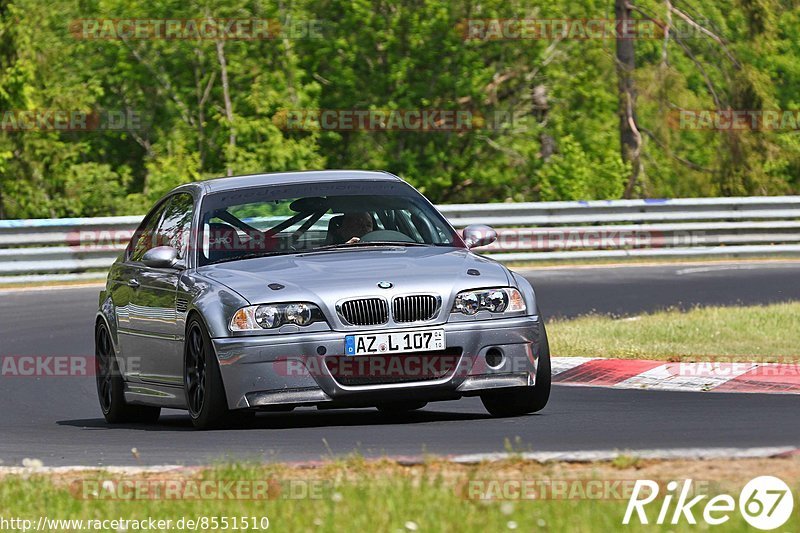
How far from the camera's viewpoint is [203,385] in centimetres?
905

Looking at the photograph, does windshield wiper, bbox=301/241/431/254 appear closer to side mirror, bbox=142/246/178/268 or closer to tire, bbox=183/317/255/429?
side mirror, bbox=142/246/178/268

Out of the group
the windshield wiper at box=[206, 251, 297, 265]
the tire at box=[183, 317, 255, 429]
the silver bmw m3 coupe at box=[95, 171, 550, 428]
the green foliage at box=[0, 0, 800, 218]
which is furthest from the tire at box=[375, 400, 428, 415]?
the green foliage at box=[0, 0, 800, 218]

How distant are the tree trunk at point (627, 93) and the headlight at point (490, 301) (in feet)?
78.0

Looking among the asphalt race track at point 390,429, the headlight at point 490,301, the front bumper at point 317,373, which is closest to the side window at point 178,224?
the asphalt race track at point 390,429

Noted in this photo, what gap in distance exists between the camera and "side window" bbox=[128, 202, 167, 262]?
11023 mm

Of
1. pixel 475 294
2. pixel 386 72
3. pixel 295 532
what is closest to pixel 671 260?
pixel 386 72

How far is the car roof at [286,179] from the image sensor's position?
10.3 m

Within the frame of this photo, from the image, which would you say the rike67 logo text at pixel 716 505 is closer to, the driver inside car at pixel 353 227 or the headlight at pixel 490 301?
the headlight at pixel 490 301

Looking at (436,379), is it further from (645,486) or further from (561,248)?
(561,248)

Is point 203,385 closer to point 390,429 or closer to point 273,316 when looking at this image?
point 273,316

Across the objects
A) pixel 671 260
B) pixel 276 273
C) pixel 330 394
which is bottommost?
pixel 671 260

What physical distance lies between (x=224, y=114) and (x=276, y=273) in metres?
25.2

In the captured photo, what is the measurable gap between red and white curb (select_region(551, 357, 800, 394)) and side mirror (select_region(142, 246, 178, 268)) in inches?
137

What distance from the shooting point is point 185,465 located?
7.43 m
